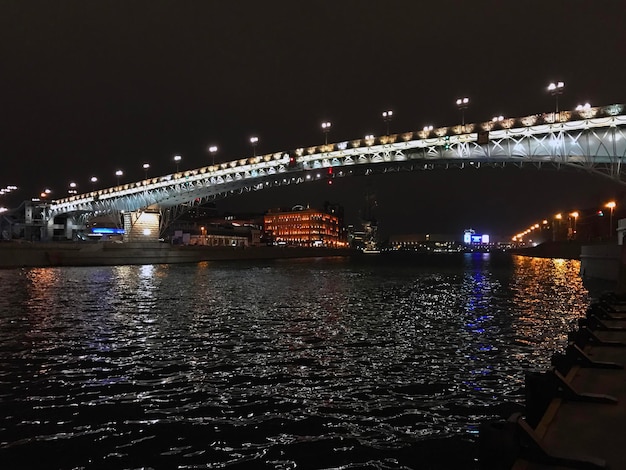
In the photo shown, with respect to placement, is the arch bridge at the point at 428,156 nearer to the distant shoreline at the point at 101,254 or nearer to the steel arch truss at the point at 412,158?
the steel arch truss at the point at 412,158

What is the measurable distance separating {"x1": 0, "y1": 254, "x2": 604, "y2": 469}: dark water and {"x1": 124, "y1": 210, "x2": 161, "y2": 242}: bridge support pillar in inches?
3563

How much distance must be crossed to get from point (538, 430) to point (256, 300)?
2628cm

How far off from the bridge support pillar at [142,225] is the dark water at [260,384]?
297 ft

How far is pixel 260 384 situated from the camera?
39.9 ft

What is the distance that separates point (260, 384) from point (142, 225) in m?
109

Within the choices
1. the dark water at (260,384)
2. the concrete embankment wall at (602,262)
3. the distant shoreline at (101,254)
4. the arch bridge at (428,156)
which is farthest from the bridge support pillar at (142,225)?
the dark water at (260,384)

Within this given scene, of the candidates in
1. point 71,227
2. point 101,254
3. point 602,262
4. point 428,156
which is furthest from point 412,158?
point 71,227

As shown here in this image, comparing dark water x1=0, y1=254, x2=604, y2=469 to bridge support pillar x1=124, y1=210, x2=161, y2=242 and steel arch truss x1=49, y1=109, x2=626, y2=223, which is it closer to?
steel arch truss x1=49, y1=109, x2=626, y2=223

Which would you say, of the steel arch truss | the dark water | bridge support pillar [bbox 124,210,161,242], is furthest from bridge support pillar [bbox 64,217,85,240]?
the dark water

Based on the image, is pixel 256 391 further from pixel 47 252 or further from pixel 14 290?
pixel 47 252

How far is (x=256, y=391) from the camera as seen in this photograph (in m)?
11.6

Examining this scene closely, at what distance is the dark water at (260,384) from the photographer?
8.12m

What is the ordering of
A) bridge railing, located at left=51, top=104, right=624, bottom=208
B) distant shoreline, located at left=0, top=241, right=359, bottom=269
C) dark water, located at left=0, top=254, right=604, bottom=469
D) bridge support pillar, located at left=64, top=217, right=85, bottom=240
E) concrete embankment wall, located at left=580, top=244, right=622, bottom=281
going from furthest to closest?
bridge support pillar, located at left=64, top=217, right=85, bottom=240 < distant shoreline, located at left=0, top=241, right=359, bottom=269 < bridge railing, located at left=51, top=104, right=624, bottom=208 < concrete embankment wall, located at left=580, top=244, right=622, bottom=281 < dark water, located at left=0, top=254, right=604, bottom=469

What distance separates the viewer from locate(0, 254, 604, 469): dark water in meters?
8.12
